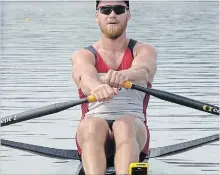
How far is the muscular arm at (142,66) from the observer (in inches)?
270

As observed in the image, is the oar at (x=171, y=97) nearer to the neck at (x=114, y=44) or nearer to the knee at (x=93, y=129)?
the knee at (x=93, y=129)

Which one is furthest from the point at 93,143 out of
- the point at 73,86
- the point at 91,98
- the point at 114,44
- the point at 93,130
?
the point at 73,86

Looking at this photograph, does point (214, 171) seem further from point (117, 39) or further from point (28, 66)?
point (28, 66)

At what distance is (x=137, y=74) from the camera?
6.89m

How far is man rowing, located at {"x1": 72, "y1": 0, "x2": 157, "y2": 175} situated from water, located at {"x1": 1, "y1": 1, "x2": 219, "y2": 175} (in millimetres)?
1197

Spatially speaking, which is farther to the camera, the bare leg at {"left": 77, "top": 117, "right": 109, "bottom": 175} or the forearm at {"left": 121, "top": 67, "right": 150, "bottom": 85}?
the forearm at {"left": 121, "top": 67, "right": 150, "bottom": 85}

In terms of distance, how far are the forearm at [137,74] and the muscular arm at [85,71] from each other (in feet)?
1.00

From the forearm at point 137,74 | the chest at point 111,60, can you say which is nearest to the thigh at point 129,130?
the forearm at point 137,74

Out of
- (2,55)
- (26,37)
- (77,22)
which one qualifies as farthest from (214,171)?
Result: (77,22)

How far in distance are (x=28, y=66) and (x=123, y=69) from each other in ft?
36.2

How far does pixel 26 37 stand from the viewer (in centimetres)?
2695

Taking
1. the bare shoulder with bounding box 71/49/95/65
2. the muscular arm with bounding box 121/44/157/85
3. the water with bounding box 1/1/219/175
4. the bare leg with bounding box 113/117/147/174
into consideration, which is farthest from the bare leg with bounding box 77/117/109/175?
the water with bounding box 1/1/219/175

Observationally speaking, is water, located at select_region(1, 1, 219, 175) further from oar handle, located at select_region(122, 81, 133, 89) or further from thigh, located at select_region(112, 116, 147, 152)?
oar handle, located at select_region(122, 81, 133, 89)

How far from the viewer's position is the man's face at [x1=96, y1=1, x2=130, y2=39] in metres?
7.02
